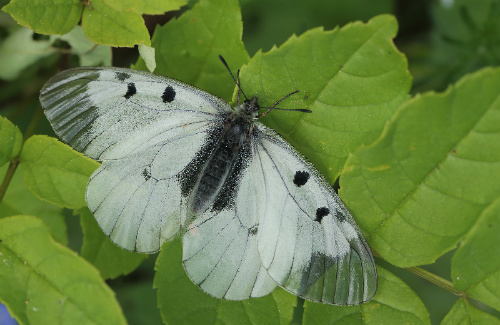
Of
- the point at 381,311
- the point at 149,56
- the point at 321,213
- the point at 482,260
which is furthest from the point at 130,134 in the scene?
the point at 482,260

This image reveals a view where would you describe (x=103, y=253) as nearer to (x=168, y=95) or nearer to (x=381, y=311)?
(x=168, y=95)

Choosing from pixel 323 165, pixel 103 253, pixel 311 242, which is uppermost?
pixel 323 165

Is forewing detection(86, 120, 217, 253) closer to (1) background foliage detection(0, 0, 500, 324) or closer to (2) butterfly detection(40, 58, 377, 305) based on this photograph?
(2) butterfly detection(40, 58, 377, 305)

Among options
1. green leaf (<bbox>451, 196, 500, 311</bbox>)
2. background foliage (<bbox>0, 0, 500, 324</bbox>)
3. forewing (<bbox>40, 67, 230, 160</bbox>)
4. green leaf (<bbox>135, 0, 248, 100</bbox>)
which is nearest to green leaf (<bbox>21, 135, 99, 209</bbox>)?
background foliage (<bbox>0, 0, 500, 324</bbox>)

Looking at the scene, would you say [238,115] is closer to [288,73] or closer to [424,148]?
[288,73]

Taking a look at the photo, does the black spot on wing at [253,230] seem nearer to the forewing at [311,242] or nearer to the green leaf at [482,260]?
the forewing at [311,242]
